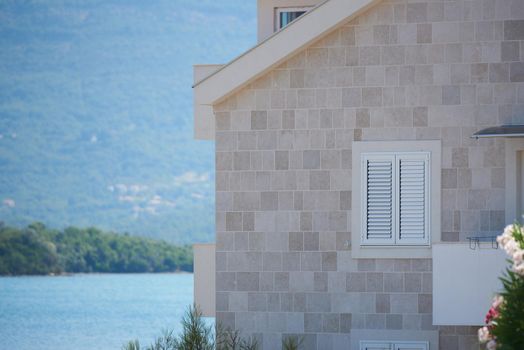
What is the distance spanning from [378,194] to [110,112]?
297 ft

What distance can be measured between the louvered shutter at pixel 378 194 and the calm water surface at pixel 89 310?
31784mm

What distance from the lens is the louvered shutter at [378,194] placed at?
16.2 metres

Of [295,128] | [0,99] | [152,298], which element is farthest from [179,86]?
[295,128]

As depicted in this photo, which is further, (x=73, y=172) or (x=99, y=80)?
(x=99, y=80)

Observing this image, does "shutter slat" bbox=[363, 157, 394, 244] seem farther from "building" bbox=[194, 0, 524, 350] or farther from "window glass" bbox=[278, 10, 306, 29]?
"window glass" bbox=[278, 10, 306, 29]

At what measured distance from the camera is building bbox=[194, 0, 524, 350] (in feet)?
52.3

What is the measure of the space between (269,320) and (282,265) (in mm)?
792

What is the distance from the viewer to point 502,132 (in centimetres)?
1540

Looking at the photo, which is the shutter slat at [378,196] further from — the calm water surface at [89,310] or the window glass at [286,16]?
the calm water surface at [89,310]

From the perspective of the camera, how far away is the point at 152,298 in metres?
62.8

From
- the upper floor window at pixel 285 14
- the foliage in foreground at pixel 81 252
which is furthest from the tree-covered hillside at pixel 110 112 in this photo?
the upper floor window at pixel 285 14

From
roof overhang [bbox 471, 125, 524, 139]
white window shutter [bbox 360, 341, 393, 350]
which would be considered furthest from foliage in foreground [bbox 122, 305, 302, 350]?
roof overhang [bbox 471, 125, 524, 139]

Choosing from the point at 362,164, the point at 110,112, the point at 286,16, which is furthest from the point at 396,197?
the point at 110,112

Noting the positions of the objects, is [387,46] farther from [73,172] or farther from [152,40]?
[152,40]
